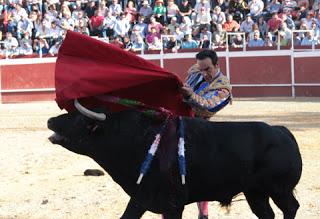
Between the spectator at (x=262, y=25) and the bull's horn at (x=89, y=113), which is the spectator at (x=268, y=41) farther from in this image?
the bull's horn at (x=89, y=113)

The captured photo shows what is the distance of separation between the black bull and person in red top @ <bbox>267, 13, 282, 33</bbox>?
44.9 feet

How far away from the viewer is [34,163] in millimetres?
9273

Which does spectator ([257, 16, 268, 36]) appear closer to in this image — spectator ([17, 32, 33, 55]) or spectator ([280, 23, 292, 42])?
spectator ([280, 23, 292, 42])

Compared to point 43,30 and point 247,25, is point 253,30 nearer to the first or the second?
point 247,25

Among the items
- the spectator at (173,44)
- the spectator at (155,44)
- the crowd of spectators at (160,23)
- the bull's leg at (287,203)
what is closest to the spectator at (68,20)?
the crowd of spectators at (160,23)

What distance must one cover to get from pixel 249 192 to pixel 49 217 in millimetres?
1885

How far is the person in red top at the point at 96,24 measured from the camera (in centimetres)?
2084

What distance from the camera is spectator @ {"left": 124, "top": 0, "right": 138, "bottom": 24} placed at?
21.2m

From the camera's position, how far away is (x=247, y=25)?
1920cm

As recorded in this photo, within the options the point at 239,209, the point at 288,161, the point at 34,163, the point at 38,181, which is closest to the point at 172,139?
the point at 288,161

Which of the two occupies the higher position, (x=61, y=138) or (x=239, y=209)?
(x=61, y=138)

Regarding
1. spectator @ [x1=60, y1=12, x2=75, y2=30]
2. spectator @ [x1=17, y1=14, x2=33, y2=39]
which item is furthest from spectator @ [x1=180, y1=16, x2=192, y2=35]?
spectator @ [x1=17, y1=14, x2=33, y2=39]

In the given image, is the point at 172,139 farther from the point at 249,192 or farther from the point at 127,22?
the point at 127,22

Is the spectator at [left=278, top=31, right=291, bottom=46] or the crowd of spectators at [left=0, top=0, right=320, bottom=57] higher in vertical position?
the crowd of spectators at [left=0, top=0, right=320, bottom=57]
